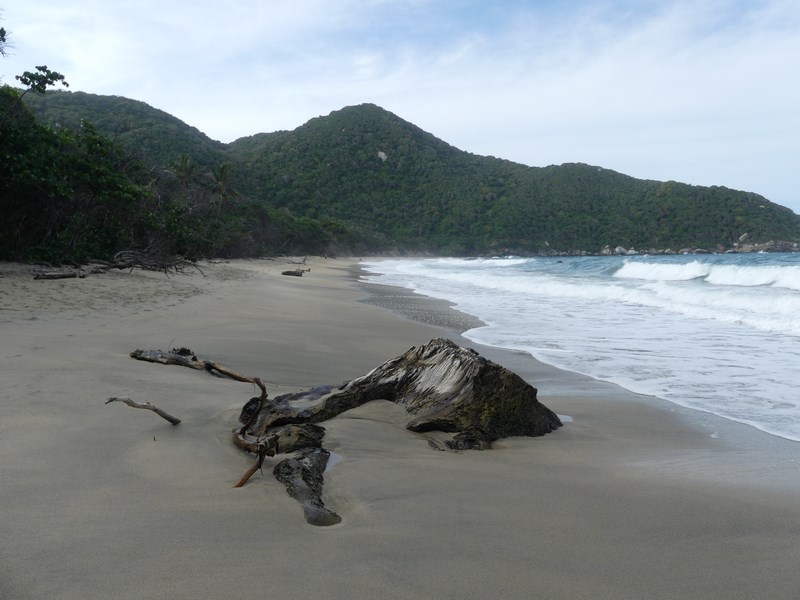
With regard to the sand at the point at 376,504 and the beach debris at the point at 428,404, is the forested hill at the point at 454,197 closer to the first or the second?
the beach debris at the point at 428,404

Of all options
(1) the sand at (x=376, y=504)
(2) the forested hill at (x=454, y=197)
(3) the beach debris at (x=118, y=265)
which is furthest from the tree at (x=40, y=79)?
(2) the forested hill at (x=454, y=197)

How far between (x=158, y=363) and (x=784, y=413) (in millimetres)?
5249

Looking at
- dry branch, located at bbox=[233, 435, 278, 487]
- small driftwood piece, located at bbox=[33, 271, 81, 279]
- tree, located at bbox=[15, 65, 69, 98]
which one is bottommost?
small driftwood piece, located at bbox=[33, 271, 81, 279]

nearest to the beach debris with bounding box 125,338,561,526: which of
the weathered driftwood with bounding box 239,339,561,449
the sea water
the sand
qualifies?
the weathered driftwood with bounding box 239,339,561,449

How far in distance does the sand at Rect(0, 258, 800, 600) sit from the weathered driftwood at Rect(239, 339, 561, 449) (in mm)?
136

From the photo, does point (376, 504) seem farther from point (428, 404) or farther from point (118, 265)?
point (118, 265)

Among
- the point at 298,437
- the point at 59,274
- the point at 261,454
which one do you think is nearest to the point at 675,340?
the point at 298,437

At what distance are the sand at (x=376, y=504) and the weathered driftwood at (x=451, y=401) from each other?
5.3 inches

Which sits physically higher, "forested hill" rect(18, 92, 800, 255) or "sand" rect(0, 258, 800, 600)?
"forested hill" rect(18, 92, 800, 255)

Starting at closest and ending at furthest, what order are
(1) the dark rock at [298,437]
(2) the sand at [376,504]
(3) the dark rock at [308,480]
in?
(2) the sand at [376,504]
(3) the dark rock at [308,480]
(1) the dark rock at [298,437]

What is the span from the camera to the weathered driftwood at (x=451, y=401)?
3580 millimetres

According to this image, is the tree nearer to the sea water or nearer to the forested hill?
the sea water

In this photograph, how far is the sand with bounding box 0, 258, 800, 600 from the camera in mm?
1821

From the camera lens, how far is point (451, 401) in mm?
3703
